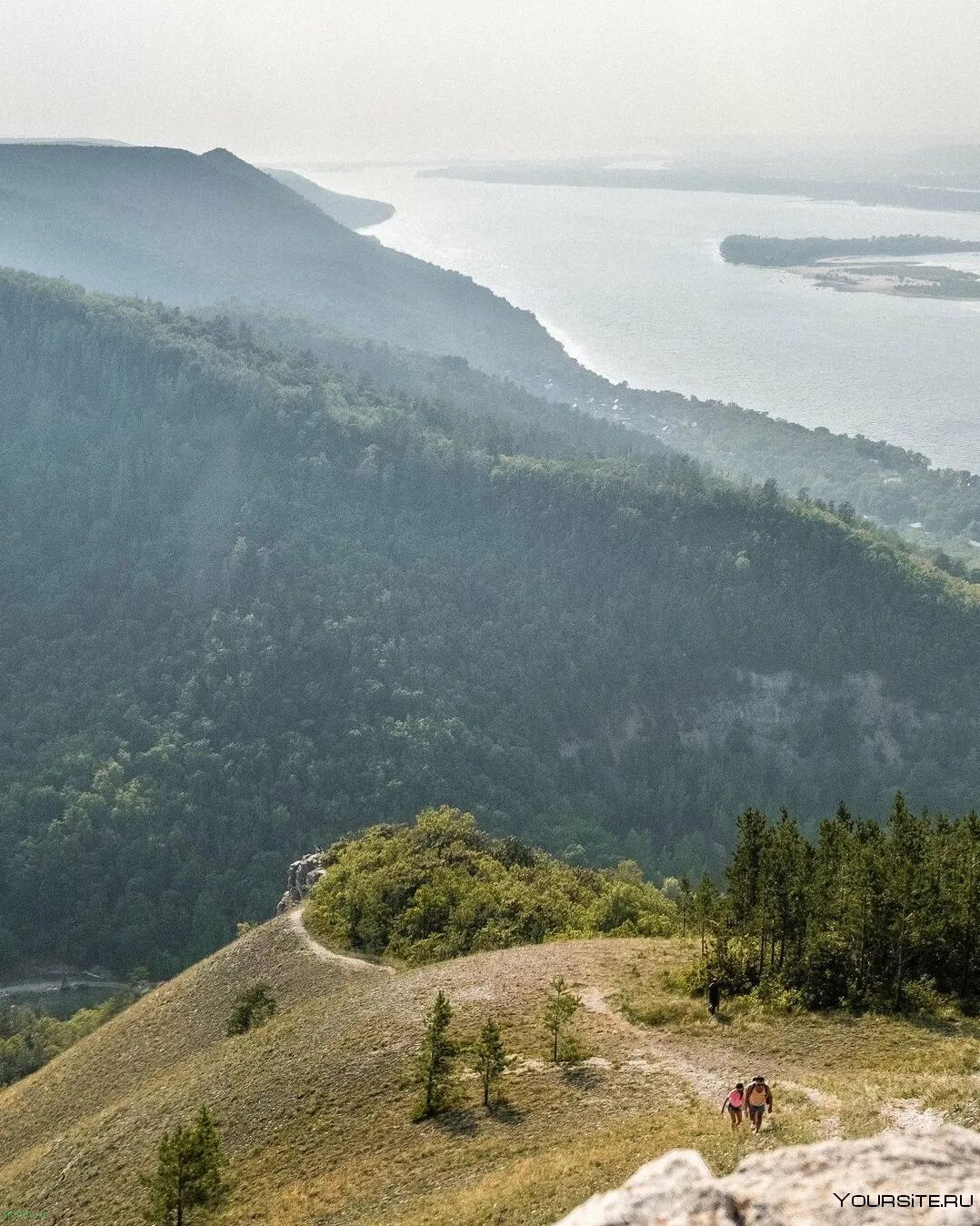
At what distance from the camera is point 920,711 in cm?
16362

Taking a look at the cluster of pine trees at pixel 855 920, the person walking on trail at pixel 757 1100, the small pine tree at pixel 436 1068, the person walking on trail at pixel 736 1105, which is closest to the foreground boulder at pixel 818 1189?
the person walking on trail at pixel 757 1100

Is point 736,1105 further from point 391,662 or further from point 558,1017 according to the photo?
point 391,662

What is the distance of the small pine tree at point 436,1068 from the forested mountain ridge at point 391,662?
87.4m

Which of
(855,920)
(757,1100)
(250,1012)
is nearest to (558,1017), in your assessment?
(855,920)

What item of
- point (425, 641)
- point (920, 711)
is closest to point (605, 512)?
point (425, 641)

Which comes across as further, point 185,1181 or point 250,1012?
point 250,1012

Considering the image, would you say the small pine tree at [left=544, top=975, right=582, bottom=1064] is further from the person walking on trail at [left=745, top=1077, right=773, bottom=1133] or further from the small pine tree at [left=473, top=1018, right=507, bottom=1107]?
the person walking on trail at [left=745, top=1077, right=773, bottom=1133]

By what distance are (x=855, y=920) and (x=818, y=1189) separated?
2703 centimetres

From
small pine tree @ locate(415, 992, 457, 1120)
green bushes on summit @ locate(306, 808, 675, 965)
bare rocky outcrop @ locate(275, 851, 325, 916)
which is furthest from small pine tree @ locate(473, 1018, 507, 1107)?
bare rocky outcrop @ locate(275, 851, 325, 916)

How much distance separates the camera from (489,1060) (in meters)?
33.6

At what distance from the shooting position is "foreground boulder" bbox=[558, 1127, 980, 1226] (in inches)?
A: 439

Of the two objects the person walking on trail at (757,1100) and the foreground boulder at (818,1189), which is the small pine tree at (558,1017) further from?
the foreground boulder at (818,1189)

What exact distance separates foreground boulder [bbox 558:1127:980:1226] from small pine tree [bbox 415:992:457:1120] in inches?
912

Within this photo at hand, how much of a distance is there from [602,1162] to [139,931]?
103111mm
